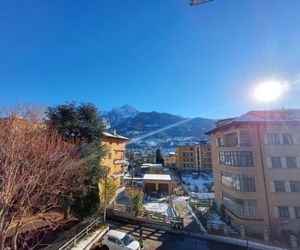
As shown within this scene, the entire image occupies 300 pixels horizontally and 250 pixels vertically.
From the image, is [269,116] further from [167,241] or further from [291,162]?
[167,241]

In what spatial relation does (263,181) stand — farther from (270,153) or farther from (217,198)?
(217,198)

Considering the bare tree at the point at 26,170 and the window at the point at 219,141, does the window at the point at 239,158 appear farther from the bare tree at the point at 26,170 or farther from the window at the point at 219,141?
the bare tree at the point at 26,170

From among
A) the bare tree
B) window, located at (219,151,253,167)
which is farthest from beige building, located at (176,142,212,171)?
the bare tree

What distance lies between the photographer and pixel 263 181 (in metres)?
26.0

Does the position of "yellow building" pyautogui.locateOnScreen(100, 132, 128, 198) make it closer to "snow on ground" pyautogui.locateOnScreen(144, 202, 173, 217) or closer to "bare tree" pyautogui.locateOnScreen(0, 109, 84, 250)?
"snow on ground" pyautogui.locateOnScreen(144, 202, 173, 217)

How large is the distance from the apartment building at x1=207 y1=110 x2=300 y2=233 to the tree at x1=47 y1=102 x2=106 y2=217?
16416 mm

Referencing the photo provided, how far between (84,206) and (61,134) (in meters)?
7.52

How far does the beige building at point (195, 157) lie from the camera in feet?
315

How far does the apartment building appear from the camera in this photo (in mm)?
25328

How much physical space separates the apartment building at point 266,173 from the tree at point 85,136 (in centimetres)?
1642

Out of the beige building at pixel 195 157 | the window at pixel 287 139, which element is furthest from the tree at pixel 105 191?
the beige building at pixel 195 157

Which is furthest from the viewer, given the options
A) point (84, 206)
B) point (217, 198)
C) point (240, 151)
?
point (217, 198)

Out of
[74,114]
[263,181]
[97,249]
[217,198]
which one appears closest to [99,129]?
[74,114]

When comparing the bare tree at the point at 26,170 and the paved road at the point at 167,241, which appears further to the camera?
the paved road at the point at 167,241
